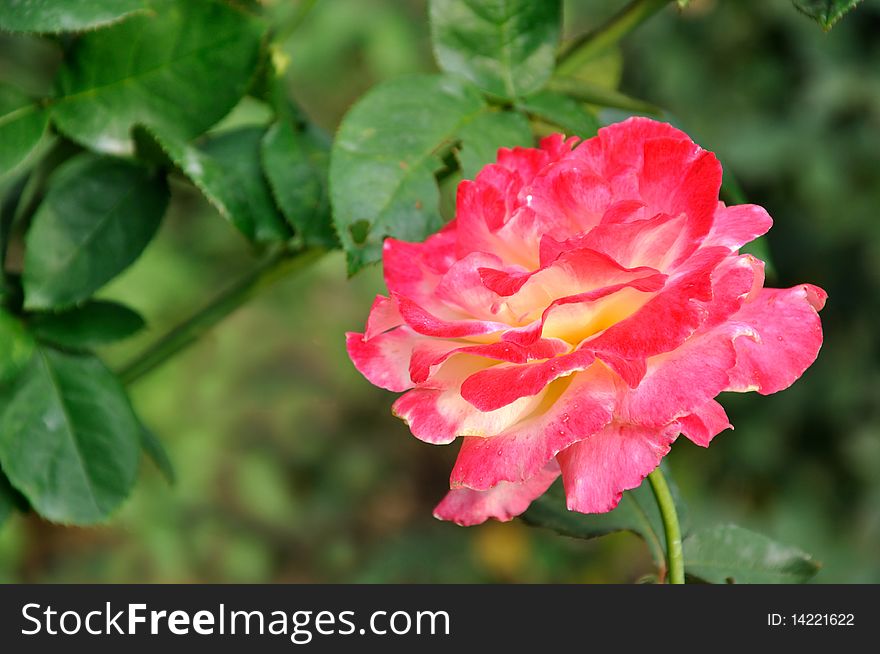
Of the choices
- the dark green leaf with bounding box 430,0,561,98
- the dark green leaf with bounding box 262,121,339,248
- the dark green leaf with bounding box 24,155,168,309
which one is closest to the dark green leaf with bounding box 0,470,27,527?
the dark green leaf with bounding box 24,155,168,309

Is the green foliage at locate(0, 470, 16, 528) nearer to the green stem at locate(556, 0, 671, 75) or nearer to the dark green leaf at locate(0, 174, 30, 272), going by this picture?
the dark green leaf at locate(0, 174, 30, 272)

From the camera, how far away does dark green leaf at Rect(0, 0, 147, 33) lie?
535 mm

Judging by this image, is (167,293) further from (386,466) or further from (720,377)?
(720,377)

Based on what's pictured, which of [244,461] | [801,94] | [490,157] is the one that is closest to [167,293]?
[244,461]

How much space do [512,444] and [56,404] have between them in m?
0.32

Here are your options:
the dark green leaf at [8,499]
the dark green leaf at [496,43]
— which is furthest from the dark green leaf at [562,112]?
the dark green leaf at [8,499]

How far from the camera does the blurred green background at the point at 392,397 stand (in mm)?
1710

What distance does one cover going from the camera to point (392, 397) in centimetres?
216

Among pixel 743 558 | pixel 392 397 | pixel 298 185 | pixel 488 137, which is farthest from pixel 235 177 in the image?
pixel 392 397

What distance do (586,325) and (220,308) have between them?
0.31 metres

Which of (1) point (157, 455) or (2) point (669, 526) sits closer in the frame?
(2) point (669, 526)

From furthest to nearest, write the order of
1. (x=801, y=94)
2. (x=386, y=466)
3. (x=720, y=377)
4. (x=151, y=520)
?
(x=386, y=466) < (x=151, y=520) < (x=801, y=94) < (x=720, y=377)

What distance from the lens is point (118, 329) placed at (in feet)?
2.10

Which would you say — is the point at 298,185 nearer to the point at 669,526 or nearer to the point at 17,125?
the point at 17,125
